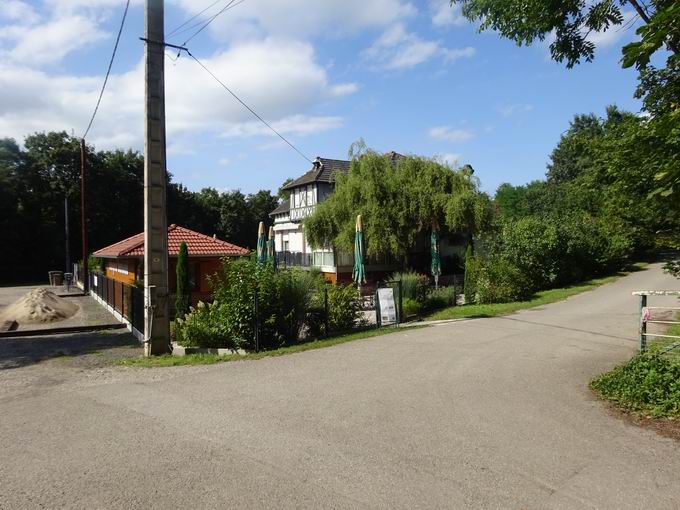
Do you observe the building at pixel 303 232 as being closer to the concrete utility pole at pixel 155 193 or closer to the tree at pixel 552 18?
the concrete utility pole at pixel 155 193

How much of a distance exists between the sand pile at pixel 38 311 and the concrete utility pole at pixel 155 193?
9.67 meters

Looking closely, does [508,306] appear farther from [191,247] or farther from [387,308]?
[191,247]

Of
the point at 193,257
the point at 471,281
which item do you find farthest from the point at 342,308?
the point at 193,257

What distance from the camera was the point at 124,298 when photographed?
17141mm

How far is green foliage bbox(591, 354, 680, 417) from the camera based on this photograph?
6070 millimetres

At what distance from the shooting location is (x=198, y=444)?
528 cm

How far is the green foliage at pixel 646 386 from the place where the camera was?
6070 millimetres

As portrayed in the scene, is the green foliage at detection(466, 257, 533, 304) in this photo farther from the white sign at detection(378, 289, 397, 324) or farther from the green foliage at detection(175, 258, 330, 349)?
the green foliage at detection(175, 258, 330, 349)

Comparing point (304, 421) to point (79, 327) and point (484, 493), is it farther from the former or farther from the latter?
point (79, 327)

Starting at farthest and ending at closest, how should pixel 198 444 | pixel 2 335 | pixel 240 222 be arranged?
1. pixel 240 222
2. pixel 2 335
3. pixel 198 444

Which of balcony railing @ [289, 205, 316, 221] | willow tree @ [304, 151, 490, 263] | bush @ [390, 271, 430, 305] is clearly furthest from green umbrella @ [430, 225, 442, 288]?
balcony railing @ [289, 205, 316, 221]

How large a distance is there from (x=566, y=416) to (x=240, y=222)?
205 feet

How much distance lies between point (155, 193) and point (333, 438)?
25.2 feet

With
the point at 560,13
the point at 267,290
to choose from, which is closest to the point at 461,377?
the point at 267,290
